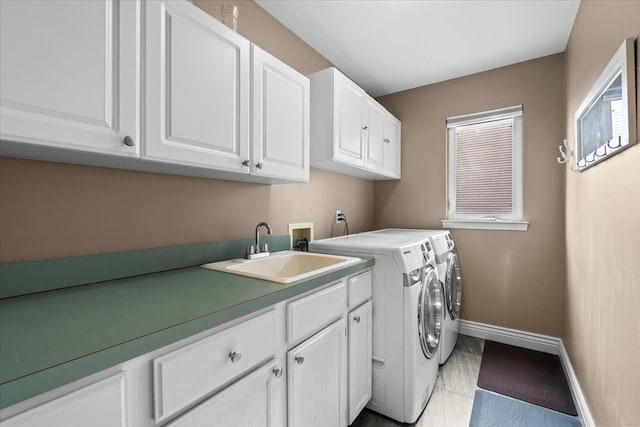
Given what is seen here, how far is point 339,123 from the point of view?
2006mm

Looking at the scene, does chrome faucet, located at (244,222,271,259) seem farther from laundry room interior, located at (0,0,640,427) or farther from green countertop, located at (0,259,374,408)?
green countertop, located at (0,259,374,408)

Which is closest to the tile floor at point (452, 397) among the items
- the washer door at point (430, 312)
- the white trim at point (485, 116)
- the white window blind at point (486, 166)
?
the washer door at point (430, 312)

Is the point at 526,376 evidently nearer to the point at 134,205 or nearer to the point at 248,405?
the point at 248,405

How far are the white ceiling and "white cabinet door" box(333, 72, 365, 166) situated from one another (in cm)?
40

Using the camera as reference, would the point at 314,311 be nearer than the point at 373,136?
Yes

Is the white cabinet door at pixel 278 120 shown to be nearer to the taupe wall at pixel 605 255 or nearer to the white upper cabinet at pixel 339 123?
the white upper cabinet at pixel 339 123

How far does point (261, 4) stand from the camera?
1850mm

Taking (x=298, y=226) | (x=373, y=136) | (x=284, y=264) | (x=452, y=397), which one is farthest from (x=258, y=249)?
(x=452, y=397)

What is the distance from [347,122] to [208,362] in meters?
1.77

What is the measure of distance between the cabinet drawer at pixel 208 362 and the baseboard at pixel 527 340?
2.06 meters

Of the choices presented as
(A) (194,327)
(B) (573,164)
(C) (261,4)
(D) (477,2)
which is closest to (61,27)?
(A) (194,327)

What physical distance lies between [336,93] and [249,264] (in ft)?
4.21

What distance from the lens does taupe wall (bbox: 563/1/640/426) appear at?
103 cm

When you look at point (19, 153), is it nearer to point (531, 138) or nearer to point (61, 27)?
point (61, 27)
